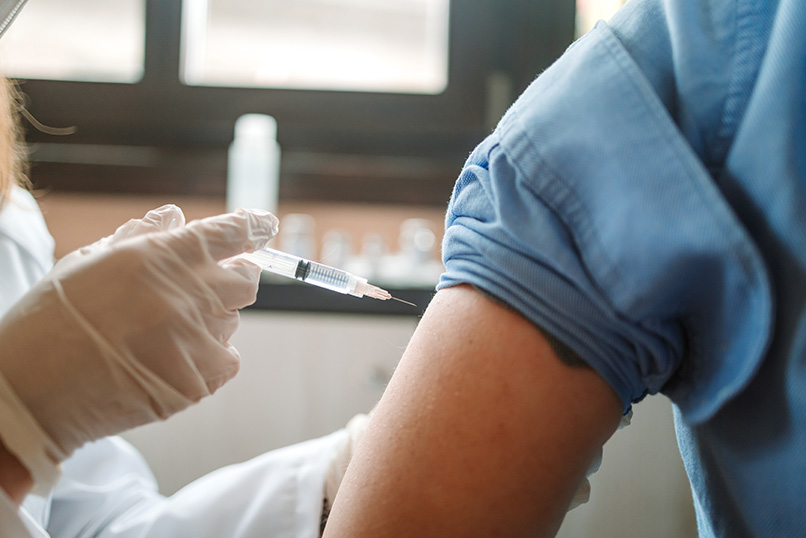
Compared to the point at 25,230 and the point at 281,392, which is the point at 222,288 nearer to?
the point at 25,230

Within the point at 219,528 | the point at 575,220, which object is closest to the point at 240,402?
the point at 219,528

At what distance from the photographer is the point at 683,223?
36 centimetres

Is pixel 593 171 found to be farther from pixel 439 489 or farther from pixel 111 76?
pixel 111 76

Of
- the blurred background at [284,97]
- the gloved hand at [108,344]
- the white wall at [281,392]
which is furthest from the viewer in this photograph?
the blurred background at [284,97]

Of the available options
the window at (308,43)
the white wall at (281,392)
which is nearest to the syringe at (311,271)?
the white wall at (281,392)

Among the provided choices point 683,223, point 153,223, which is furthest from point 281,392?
point 683,223

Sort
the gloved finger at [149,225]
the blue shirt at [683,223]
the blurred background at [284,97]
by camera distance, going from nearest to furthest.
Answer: the blue shirt at [683,223] → the gloved finger at [149,225] → the blurred background at [284,97]

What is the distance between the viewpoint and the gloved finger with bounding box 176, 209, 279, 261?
0.52 m

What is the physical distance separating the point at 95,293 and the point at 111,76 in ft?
5.33

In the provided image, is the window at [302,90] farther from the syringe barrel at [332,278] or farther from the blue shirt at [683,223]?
the blue shirt at [683,223]

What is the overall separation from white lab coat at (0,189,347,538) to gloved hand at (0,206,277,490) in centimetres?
28

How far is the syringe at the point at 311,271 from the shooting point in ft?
2.16

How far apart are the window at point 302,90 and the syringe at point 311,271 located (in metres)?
1.14

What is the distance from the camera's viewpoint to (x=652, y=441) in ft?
3.49
